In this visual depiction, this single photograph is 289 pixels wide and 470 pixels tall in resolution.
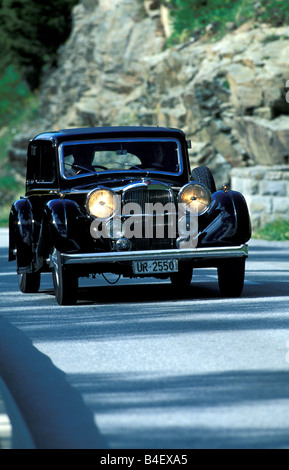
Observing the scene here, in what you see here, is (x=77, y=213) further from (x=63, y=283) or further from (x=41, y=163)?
(x=41, y=163)

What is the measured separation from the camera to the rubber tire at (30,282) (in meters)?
13.2

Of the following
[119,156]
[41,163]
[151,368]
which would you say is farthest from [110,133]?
[151,368]

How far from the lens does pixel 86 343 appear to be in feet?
29.3

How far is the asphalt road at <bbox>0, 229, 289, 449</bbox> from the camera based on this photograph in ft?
19.1

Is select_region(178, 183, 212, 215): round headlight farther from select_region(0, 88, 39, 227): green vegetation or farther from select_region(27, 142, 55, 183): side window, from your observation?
select_region(0, 88, 39, 227): green vegetation

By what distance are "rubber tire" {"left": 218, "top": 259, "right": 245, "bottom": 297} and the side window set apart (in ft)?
7.72

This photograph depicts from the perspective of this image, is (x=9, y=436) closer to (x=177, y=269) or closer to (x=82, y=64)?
(x=177, y=269)

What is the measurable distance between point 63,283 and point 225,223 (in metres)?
1.86

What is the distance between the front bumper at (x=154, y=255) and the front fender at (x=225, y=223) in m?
0.14

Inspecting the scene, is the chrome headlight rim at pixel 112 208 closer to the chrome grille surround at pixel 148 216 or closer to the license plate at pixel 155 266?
the chrome grille surround at pixel 148 216

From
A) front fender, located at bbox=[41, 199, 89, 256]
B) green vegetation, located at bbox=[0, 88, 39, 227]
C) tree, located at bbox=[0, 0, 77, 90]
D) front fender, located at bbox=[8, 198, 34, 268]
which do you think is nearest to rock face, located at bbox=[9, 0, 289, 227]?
tree, located at bbox=[0, 0, 77, 90]

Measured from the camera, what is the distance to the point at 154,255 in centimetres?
1127

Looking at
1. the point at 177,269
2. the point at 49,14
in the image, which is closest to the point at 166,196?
the point at 177,269

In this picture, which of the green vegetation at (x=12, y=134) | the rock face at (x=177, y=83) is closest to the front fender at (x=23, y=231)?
the rock face at (x=177, y=83)
